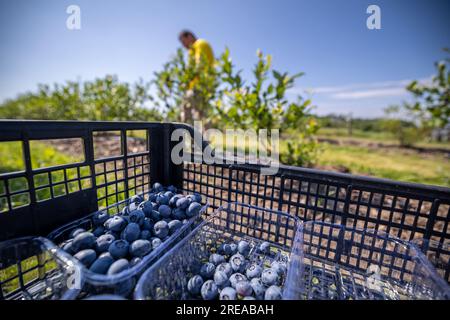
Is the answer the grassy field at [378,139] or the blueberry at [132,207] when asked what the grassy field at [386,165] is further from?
the grassy field at [378,139]

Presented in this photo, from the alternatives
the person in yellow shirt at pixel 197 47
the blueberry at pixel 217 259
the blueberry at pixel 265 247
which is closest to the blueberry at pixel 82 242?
the blueberry at pixel 217 259

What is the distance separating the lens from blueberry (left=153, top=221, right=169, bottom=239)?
0.86 meters

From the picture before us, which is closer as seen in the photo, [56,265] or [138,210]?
[56,265]

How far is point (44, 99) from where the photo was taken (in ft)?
Answer: 23.2

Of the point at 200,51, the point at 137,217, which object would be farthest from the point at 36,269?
the point at 200,51

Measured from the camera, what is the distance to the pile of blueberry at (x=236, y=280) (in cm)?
74

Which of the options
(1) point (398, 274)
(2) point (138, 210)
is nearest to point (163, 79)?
(2) point (138, 210)

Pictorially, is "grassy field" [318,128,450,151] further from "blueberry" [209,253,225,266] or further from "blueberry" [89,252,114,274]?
"blueberry" [89,252,114,274]

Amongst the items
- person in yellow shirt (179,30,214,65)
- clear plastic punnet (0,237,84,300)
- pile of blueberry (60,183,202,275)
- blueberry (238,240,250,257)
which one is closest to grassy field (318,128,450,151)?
person in yellow shirt (179,30,214,65)

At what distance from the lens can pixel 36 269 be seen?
79 centimetres

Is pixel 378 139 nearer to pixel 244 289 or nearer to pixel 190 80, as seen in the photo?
pixel 190 80

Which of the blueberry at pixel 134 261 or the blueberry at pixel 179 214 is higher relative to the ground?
the blueberry at pixel 179 214
